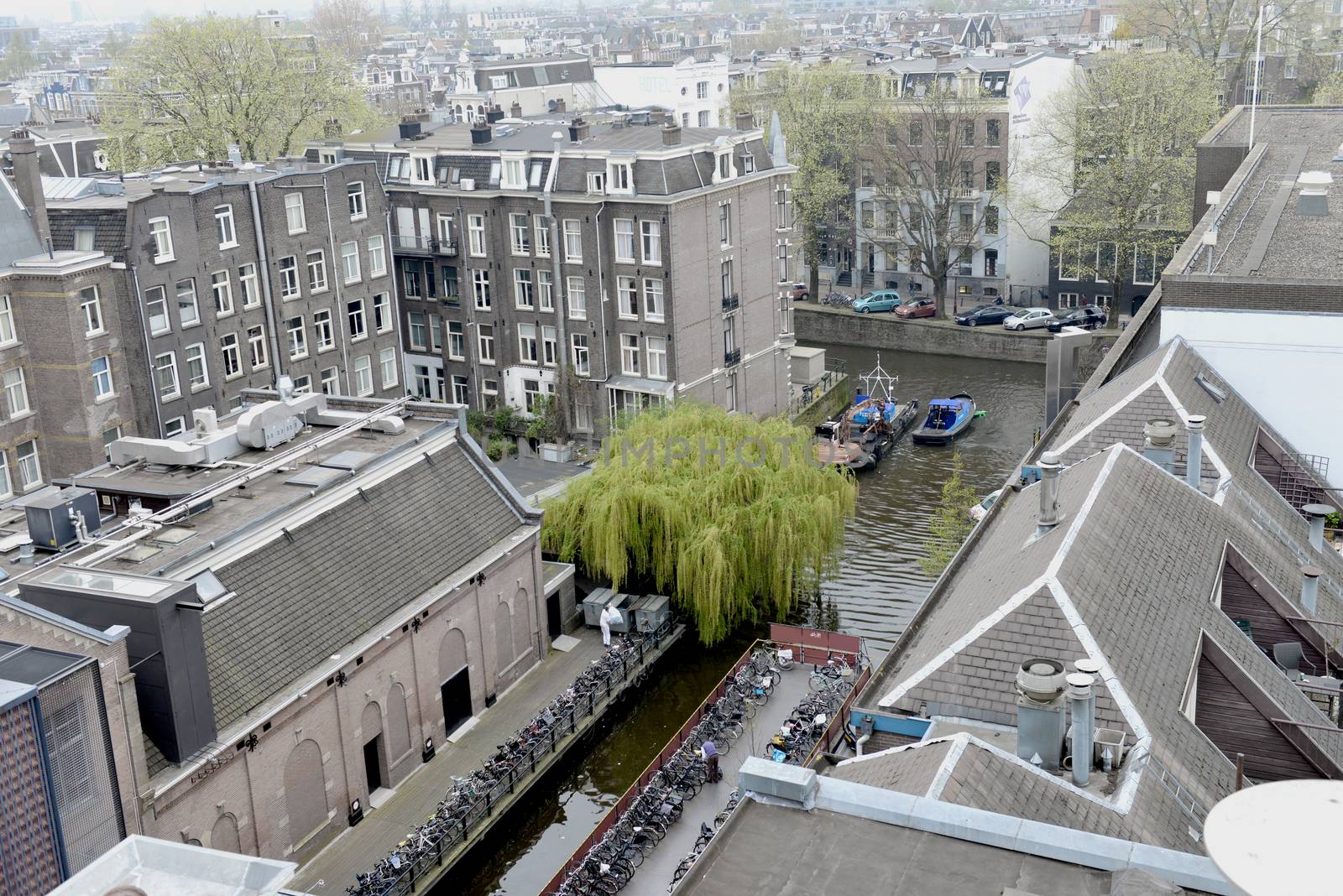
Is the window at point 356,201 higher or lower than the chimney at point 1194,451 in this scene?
higher

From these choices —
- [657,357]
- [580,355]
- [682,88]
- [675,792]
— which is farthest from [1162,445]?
[682,88]

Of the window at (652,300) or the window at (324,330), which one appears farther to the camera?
the window at (652,300)

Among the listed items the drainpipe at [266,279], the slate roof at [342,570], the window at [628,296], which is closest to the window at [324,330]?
the drainpipe at [266,279]

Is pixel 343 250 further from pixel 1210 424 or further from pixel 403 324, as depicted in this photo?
pixel 1210 424

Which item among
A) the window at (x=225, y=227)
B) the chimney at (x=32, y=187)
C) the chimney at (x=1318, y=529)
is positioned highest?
the chimney at (x=32, y=187)

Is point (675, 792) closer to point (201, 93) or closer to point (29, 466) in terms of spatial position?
point (29, 466)

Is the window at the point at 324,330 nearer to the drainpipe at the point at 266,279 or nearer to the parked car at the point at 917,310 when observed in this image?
the drainpipe at the point at 266,279

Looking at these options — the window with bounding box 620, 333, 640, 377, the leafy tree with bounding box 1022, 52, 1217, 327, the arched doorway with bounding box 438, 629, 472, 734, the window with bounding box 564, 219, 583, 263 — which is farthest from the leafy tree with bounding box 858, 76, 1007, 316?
the arched doorway with bounding box 438, 629, 472, 734
